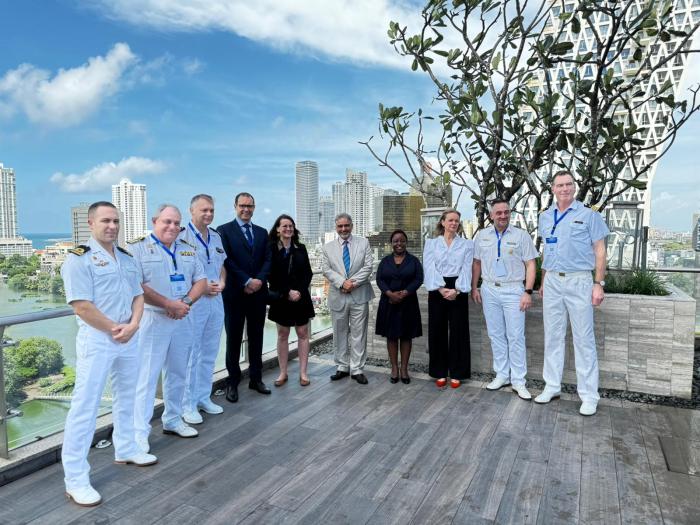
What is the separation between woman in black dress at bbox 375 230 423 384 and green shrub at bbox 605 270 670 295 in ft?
5.91

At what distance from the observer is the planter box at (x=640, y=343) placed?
3.83 m

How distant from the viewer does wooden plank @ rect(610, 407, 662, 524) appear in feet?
7.38

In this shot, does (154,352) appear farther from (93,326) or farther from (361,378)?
(361,378)

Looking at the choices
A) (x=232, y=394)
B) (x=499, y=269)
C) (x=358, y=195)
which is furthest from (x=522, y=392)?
(x=358, y=195)

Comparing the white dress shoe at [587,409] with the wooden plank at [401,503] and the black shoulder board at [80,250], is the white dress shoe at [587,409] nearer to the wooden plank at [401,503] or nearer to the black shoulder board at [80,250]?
→ the wooden plank at [401,503]

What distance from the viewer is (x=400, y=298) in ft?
13.5

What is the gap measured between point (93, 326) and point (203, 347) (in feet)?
4.01

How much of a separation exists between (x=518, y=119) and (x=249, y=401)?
3894 millimetres

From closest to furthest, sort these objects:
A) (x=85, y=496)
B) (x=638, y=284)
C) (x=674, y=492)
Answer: (x=85, y=496) → (x=674, y=492) → (x=638, y=284)

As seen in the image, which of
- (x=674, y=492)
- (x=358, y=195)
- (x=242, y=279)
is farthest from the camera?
(x=358, y=195)

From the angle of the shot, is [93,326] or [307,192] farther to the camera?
[307,192]

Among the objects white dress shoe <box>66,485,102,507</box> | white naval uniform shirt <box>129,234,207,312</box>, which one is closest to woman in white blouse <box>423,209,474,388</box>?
white naval uniform shirt <box>129,234,207,312</box>

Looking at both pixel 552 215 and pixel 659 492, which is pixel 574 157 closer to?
pixel 552 215

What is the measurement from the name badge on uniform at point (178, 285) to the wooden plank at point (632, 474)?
2.68m
